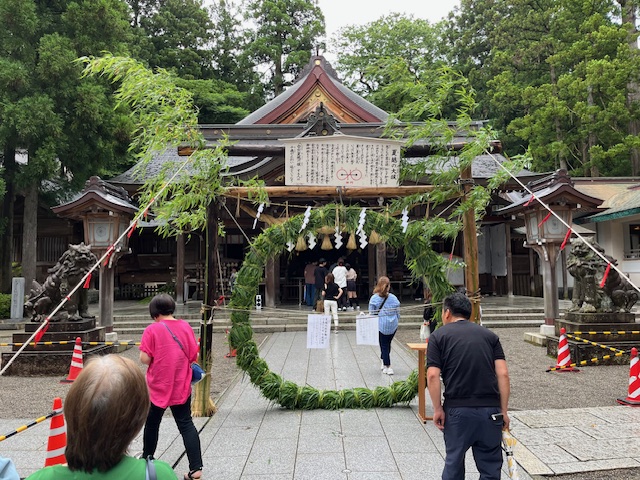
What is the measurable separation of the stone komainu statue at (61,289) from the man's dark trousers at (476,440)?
26.5 feet

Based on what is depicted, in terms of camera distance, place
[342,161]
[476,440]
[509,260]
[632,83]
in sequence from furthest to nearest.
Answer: [632,83]
[509,260]
[342,161]
[476,440]

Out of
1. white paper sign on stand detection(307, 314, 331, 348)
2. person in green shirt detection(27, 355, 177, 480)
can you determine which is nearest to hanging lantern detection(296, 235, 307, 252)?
white paper sign on stand detection(307, 314, 331, 348)

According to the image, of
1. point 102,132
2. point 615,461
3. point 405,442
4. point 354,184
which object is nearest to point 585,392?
point 615,461

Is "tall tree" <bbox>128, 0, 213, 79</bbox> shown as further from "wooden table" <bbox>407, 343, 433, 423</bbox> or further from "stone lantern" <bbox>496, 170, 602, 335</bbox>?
"wooden table" <bbox>407, 343, 433, 423</bbox>

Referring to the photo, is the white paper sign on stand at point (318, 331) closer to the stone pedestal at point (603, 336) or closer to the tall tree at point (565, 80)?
the stone pedestal at point (603, 336)

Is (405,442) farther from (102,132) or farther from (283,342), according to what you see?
(102,132)

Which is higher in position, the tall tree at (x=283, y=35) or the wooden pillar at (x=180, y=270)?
the tall tree at (x=283, y=35)

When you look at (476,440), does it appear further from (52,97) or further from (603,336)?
(52,97)

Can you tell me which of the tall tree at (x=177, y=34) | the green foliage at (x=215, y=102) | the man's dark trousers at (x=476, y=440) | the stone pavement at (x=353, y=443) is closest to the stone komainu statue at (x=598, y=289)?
the stone pavement at (x=353, y=443)

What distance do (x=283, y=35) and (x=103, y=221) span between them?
27.7 metres

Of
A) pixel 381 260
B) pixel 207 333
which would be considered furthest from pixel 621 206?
pixel 207 333

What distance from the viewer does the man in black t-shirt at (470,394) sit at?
305 cm

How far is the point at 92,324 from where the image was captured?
373 inches

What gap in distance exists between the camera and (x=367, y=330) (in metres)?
6.60
